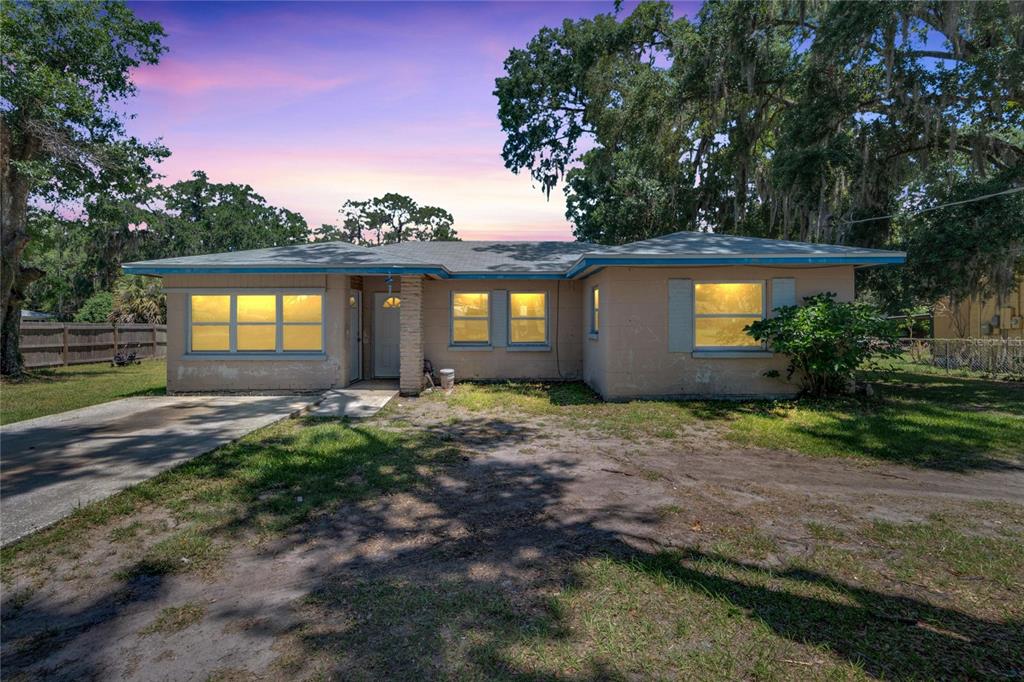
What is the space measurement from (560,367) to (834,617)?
11.3 meters

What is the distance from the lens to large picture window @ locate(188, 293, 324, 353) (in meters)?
12.1

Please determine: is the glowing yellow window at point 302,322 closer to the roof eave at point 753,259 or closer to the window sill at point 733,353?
the roof eave at point 753,259

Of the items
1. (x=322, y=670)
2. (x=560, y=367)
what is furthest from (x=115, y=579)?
(x=560, y=367)

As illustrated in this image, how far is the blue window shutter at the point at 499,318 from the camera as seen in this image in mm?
14109

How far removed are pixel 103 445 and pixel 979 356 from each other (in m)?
22.6

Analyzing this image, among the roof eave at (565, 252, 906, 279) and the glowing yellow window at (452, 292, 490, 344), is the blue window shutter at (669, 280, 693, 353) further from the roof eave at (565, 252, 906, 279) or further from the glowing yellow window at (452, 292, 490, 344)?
the glowing yellow window at (452, 292, 490, 344)

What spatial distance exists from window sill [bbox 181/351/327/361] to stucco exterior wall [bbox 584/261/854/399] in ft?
22.1

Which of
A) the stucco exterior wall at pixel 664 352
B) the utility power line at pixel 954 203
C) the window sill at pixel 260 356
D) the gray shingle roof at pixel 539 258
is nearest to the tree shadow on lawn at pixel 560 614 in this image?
the stucco exterior wall at pixel 664 352

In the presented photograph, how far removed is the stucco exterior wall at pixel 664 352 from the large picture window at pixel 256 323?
6.83m

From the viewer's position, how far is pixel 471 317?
1422cm

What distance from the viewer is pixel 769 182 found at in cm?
1691

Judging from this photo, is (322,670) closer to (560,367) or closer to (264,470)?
(264,470)

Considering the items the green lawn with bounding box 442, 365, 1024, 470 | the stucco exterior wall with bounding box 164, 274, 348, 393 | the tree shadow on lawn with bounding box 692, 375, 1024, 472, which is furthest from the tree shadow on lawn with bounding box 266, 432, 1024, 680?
the stucco exterior wall with bounding box 164, 274, 348, 393

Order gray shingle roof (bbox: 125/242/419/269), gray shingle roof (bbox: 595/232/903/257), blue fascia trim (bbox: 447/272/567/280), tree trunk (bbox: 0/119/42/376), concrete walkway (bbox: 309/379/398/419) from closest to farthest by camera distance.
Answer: concrete walkway (bbox: 309/379/398/419) < gray shingle roof (bbox: 595/232/903/257) < gray shingle roof (bbox: 125/242/419/269) < blue fascia trim (bbox: 447/272/567/280) < tree trunk (bbox: 0/119/42/376)
